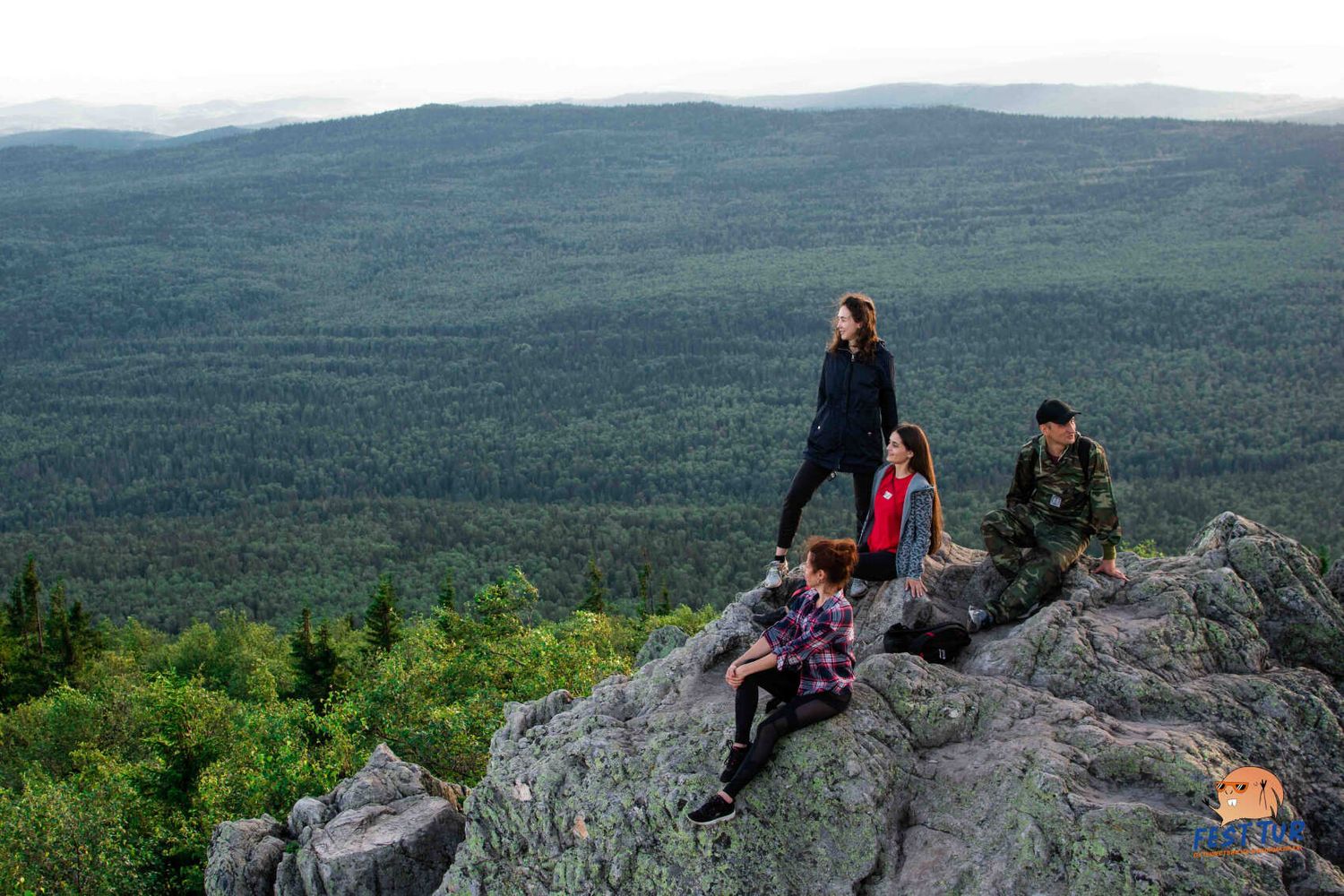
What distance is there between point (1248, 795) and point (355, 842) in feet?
36.0

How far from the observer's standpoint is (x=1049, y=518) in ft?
45.1

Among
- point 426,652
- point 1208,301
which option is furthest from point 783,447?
point 426,652

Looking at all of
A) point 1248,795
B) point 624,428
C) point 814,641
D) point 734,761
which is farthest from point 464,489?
point 1248,795

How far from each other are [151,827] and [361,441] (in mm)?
115750

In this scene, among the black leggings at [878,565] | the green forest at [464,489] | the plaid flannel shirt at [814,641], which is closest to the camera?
the plaid flannel shirt at [814,641]

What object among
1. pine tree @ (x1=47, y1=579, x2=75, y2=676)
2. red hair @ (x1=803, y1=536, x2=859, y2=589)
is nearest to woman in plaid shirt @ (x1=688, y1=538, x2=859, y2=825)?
red hair @ (x1=803, y1=536, x2=859, y2=589)

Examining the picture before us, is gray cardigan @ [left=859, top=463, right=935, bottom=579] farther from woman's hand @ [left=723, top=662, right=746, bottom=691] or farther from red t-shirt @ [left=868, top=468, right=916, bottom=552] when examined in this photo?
woman's hand @ [left=723, top=662, right=746, bottom=691]

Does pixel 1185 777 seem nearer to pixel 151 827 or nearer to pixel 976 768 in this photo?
pixel 976 768

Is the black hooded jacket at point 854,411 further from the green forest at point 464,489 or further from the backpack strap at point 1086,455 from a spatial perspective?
the green forest at point 464,489

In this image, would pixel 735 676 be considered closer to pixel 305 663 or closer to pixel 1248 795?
pixel 1248 795

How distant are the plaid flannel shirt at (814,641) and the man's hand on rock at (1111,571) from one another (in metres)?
4.47

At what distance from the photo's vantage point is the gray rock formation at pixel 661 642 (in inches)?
1110

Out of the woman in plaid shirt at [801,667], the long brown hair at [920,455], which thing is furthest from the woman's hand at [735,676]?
the long brown hair at [920,455]

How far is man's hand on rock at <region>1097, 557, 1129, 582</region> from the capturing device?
1382cm
